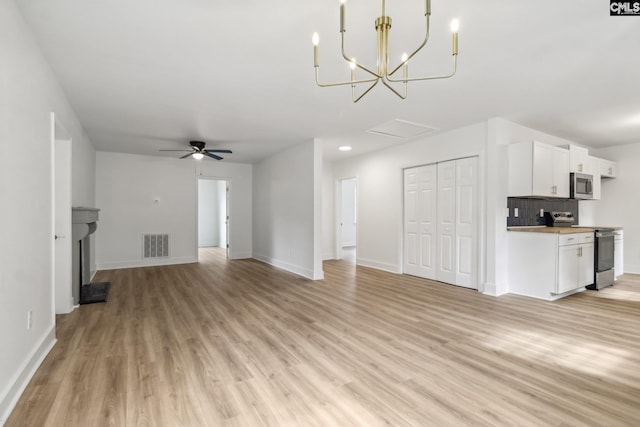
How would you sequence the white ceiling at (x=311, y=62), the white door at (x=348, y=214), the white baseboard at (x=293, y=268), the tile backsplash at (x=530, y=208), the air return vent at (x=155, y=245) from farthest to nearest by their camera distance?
the white door at (x=348, y=214), the air return vent at (x=155, y=245), the white baseboard at (x=293, y=268), the tile backsplash at (x=530, y=208), the white ceiling at (x=311, y=62)

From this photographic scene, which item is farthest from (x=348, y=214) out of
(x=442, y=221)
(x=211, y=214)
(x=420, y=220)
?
(x=442, y=221)

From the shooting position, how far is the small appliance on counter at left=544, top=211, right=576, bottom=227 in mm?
5012

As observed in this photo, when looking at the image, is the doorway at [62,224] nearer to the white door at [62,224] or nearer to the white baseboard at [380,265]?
the white door at [62,224]

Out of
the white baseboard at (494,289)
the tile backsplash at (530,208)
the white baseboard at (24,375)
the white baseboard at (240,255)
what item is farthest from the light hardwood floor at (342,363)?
the white baseboard at (240,255)

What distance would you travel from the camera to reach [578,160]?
16.3 ft

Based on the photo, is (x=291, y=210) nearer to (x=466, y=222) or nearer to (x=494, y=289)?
(x=466, y=222)

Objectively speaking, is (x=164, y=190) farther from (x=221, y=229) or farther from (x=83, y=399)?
(x=83, y=399)

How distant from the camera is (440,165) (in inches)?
203

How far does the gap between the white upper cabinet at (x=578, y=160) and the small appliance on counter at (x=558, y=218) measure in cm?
72

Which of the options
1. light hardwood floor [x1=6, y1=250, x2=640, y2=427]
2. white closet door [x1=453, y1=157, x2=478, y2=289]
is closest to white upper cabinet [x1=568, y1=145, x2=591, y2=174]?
white closet door [x1=453, y1=157, x2=478, y2=289]

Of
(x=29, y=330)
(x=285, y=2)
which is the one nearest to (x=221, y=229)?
(x=29, y=330)

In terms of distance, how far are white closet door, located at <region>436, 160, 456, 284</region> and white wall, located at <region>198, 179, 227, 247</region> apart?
7696 mm

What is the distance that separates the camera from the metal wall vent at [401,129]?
14.9ft

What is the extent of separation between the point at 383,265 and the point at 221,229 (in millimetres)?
6600
